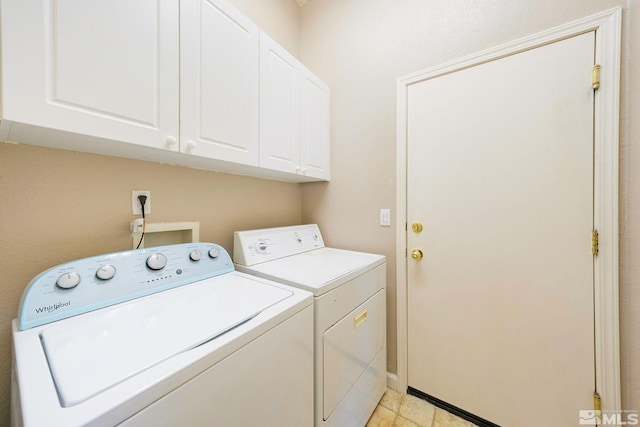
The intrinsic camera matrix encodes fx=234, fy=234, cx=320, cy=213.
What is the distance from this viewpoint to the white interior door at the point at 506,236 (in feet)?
3.76

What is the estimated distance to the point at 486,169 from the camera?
4.40ft

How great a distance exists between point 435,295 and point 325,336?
871mm

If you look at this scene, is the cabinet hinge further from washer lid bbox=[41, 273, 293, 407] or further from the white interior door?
washer lid bbox=[41, 273, 293, 407]

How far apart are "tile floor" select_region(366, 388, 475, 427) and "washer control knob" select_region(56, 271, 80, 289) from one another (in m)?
1.61

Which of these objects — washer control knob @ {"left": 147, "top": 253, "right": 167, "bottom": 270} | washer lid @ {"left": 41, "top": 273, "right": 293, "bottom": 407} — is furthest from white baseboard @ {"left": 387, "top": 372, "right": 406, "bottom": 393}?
washer control knob @ {"left": 147, "top": 253, "right": 167, "bottom": 270}

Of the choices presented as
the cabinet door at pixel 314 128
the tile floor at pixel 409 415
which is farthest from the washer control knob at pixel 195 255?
the tile floor at pixel 409 415

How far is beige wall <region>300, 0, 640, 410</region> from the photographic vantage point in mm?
1061

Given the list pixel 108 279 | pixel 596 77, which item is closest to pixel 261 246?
pixel 108 279

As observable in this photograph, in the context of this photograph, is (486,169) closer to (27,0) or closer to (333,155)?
(333,155)

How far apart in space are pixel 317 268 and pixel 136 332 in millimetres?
807

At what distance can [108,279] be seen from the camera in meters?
0.88

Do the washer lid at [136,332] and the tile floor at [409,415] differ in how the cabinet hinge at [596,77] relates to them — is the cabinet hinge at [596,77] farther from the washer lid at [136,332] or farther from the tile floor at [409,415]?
the tile floor at [409,415]


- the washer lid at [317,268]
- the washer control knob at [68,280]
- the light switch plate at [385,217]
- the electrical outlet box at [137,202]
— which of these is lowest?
the washer lid at [317,268]

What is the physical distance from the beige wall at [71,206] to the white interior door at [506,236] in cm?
136
